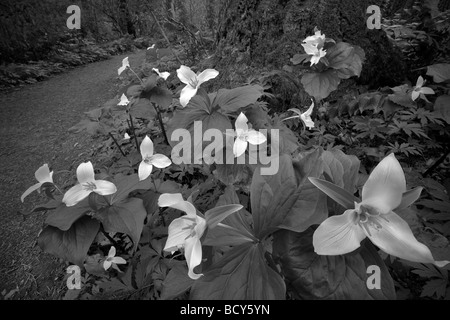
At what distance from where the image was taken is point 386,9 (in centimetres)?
349

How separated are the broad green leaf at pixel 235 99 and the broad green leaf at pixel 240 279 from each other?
82cm

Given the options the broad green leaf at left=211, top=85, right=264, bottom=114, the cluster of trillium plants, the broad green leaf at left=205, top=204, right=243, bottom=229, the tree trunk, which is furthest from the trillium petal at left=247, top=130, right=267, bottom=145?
the tree trunk

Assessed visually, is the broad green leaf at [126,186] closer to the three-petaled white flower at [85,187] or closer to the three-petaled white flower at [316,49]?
the three-petaled white flower at [85,187]

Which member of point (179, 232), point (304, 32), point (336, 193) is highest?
point (304, 32)

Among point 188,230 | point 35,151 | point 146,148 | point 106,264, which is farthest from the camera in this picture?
point 35,151

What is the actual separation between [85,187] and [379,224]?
129 cm

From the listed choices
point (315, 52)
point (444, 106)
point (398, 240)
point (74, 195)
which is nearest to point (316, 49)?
point (315, 52)

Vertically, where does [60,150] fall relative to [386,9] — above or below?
below

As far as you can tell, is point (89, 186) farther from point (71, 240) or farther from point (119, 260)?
point (119, 260)

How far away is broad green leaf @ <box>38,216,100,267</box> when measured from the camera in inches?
48.0

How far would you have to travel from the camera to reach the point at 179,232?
0.85 metres
